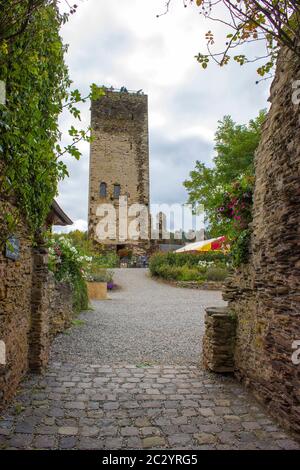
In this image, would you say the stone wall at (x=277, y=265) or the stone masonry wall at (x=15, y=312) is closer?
the stone wall at (x=277, y=265)

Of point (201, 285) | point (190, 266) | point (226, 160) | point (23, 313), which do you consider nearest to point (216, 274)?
point (201, 285)

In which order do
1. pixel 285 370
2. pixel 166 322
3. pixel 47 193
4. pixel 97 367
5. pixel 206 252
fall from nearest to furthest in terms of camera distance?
pixel 285 370
pixel 47 193
pixel 97 367
pixel 166 322
pixel 206 252

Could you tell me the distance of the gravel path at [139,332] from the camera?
20.6ft

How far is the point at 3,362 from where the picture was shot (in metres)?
3.82

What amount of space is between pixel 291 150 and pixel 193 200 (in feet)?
67.5

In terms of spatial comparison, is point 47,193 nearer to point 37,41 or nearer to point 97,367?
point 37,41

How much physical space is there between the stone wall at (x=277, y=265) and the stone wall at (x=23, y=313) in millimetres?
2849

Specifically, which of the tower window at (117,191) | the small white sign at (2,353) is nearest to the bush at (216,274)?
the tower window at (117,191)

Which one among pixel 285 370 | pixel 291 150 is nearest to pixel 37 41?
pixel 291 150

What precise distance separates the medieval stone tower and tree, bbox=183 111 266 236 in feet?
17.2

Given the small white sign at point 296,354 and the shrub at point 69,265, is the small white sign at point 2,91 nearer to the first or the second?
the small white sign at point 296,354

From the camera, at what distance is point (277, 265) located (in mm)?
3938

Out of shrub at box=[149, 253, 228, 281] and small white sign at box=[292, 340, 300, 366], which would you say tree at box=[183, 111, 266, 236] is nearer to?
shrub at box=[149, 253, 228, 281]

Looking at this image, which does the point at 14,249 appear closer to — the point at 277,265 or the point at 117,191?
the point at 277,265
